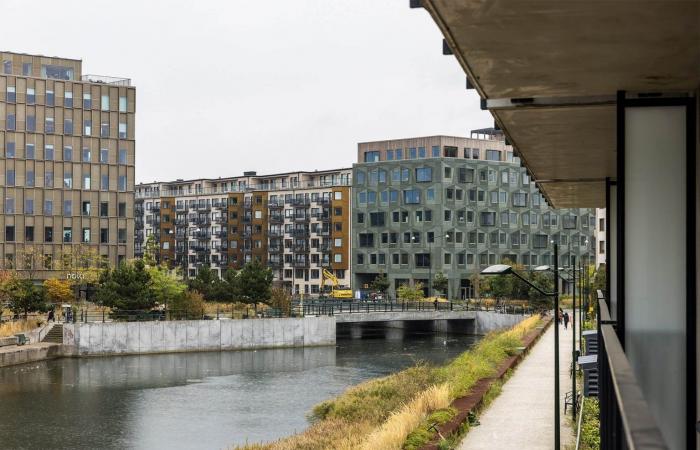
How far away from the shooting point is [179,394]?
4238cm

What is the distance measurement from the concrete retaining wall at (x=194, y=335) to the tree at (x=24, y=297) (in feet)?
16.5

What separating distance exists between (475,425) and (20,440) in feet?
55.1

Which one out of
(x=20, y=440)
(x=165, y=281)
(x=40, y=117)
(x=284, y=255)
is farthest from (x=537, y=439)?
(x=284, y=255)

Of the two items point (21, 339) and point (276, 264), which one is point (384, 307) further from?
point (276, 264)

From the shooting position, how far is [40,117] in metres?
85.9

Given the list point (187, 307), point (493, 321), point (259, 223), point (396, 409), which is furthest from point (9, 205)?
point (396, 409)

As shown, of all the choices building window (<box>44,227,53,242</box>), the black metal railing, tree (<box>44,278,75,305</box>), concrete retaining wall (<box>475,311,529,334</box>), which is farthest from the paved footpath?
building window (<box>44,227,53,242</box>)

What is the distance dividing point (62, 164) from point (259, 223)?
150ft

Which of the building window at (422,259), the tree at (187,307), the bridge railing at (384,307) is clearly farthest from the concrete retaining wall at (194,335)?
the building window at (422,259)

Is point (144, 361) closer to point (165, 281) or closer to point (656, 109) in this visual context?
point (165, 281)

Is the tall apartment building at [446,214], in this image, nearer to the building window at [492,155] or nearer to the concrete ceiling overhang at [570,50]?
the building window at [492,155]

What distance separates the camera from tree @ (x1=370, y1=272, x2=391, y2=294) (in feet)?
352

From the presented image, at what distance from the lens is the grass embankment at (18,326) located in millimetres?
57794

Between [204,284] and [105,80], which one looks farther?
[105,80]
